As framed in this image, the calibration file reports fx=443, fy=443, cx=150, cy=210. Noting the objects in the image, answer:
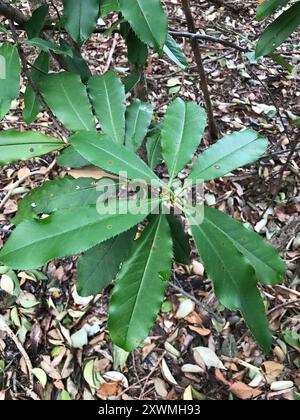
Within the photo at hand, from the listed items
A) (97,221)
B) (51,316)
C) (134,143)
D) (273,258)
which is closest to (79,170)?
(134,143)

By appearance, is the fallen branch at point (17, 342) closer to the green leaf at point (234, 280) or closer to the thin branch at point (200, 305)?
the thin branch at point (200, 305)

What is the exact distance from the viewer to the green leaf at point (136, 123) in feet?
2.78

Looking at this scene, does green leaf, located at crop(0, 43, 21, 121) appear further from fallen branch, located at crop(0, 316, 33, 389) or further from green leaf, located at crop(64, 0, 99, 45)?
fallen branch, located at crop(0, 316, 33, 389)

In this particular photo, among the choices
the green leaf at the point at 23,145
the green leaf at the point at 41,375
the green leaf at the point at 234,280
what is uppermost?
the green leaf at the point at 23,145

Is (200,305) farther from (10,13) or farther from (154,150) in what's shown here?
(10,13)

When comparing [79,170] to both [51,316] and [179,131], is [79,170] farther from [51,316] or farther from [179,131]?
[51,316]

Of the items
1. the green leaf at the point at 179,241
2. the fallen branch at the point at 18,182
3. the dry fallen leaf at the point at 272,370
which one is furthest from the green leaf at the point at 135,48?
the dry fallen leaf at the point at 272,370

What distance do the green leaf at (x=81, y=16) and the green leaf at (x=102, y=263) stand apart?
363 millimetres

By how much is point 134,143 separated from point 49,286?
2.76 feet

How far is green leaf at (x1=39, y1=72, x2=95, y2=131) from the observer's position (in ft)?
2.66

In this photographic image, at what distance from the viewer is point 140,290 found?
0.63 meters

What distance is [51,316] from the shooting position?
1.46 meters

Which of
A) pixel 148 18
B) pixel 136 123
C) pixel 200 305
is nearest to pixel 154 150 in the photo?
pixel 136 123

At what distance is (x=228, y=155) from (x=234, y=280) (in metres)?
0.23
